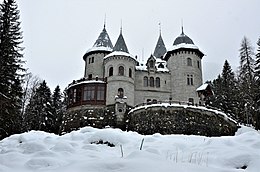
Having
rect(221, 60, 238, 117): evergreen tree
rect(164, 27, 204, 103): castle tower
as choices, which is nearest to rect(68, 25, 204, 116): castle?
rect(164, 27, 204, 103): castle tower

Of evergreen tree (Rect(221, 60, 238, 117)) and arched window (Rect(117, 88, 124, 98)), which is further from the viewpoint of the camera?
evergreen tree (Rect(221, 60, 238, 117))

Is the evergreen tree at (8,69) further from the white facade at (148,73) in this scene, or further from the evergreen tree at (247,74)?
the evergreen tree at (247,74)

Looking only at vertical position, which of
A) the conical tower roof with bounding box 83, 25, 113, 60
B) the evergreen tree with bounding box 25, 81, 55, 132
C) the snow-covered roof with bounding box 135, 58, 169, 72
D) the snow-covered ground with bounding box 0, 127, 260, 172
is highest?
the conical tower roof with bounding box 83, 25, 113, 60

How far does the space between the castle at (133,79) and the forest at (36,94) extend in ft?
15.1

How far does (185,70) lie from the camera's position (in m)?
38.0

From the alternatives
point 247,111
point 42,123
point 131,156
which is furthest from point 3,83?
point 247,111

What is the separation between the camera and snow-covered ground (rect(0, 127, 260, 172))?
6039 mm

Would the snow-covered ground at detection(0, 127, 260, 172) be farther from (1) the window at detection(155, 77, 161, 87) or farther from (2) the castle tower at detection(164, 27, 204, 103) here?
(1) the window at detection(155, 77, 161, 87)

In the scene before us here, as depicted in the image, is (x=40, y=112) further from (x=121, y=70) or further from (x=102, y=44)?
(x=102, y=44)

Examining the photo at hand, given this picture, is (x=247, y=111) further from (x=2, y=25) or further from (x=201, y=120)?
(x=2, y=25)

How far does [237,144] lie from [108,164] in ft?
19.5

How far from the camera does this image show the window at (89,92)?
1410 inches

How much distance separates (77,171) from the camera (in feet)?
19.0

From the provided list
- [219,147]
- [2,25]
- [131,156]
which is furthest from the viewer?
[2,25]
